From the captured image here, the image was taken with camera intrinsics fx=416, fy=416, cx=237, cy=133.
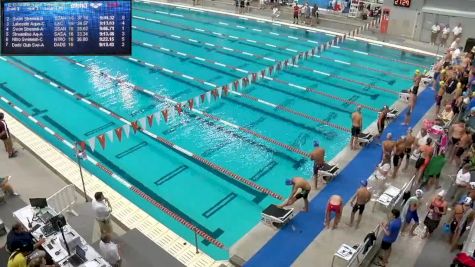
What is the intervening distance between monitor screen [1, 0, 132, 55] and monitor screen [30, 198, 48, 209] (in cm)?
250

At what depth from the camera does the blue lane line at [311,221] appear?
723cm

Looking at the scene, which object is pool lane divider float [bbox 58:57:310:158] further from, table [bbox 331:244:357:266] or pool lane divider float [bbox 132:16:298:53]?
pool lane divider float [bbox 132:16:298:53]

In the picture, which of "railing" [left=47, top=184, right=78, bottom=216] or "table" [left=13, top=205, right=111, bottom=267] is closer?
"table" [left=13, top=205, right=111, bottom=267]

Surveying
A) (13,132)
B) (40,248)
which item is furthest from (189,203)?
(13,132)

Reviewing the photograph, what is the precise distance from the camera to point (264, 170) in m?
10.2

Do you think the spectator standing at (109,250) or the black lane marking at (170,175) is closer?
the spectator standing at (109,250)

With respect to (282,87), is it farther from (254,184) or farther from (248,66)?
(254,184)

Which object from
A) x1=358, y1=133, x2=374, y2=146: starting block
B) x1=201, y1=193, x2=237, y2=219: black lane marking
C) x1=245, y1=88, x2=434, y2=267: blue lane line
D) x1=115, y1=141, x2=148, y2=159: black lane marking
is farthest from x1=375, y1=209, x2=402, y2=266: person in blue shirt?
x1=115, y1=141, x2=148, y2=159: black lane marking

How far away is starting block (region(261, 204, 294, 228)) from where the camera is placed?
25.5 feet

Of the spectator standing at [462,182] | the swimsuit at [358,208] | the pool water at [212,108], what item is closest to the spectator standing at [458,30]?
the pool water at [212,108]

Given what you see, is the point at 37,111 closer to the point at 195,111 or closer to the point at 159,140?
the point at 159,140

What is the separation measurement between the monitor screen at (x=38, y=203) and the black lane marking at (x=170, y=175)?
2952mm

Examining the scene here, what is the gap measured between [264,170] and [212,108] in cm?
355

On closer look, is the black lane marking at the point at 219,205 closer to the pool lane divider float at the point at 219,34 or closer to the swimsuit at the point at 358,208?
the swimsuit at the point at 358,208
